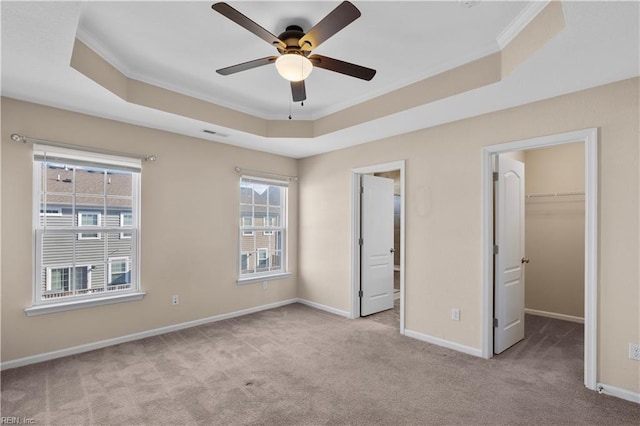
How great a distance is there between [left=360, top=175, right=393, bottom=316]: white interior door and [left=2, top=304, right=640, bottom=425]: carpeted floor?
3.36ft

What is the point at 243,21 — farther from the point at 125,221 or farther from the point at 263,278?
the point at 263,278

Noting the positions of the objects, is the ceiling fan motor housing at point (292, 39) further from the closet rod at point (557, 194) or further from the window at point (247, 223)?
the closet rod at point (557, 194)

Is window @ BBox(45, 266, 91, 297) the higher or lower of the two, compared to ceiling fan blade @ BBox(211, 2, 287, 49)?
lower

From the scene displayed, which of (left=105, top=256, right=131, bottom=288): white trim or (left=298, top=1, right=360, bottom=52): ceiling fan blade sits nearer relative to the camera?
(left=298, top=1, right=360, bottom=52): ceiling fan blade

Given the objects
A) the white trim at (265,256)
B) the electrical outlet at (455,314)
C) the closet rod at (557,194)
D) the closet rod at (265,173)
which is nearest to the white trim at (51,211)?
the closet rod at (265,173)

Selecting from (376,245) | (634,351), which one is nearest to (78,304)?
(376,245)

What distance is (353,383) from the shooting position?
2.73 m

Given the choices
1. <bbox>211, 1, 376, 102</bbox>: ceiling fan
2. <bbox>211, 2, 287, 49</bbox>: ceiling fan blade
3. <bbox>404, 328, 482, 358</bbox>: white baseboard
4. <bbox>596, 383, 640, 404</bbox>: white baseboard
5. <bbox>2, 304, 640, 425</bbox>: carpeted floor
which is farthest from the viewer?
<bbox>404, 328, 482, 358</bbox>: white baseboard

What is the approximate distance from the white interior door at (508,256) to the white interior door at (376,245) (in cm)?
181

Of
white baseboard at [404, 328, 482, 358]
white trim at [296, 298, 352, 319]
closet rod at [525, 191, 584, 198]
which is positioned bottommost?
white trim at [296, 298, 352, 319]

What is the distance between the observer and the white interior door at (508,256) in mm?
3336

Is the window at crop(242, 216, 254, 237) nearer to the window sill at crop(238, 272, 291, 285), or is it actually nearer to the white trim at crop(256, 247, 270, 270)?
the white trim at crop(256, 247, 270, 270)

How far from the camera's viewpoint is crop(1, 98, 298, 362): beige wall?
2.99 meters

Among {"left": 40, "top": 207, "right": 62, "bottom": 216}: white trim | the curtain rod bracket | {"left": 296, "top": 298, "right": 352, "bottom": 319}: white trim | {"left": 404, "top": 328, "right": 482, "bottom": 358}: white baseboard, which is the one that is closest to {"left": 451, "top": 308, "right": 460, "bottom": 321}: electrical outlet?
{"left": 404, "top": 328, "right": 482, "bottom": 358}: white baseboard
